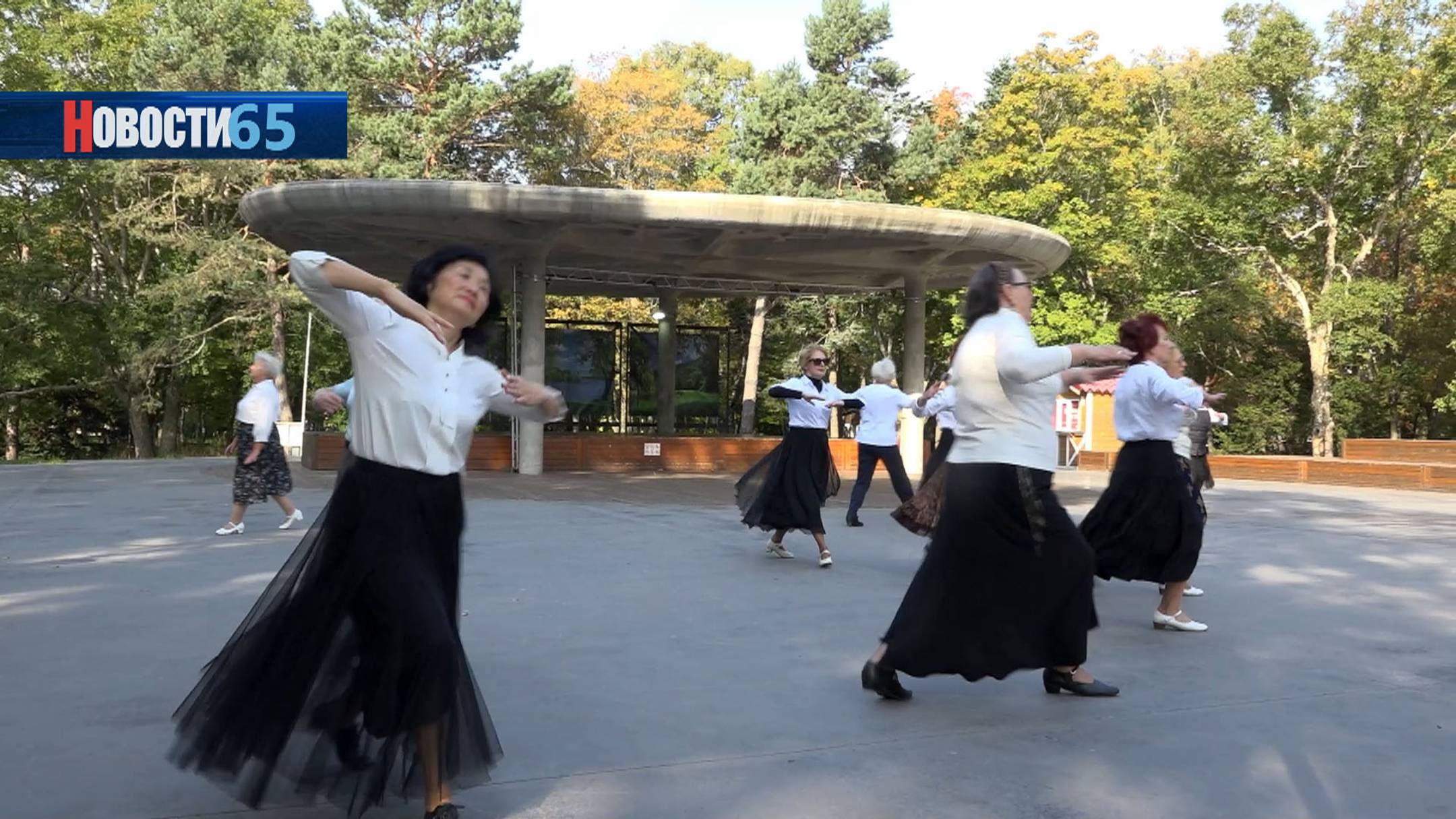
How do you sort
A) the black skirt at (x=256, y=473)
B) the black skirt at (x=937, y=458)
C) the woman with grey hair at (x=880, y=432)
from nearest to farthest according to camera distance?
the black skirt at (x=937, y=458) < the black skirt at (x=256, y=473) < the woman with grey hair at (x=880, y=432)

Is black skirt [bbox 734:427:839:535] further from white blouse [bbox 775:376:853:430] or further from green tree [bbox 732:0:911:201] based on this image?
green tree [bbox 732:0:911:201]

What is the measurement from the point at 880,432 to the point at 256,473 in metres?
6.31

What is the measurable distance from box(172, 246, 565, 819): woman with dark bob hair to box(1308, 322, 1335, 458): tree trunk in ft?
115

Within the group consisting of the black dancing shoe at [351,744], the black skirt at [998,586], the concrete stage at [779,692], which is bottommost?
the concrete stage at [779,692]

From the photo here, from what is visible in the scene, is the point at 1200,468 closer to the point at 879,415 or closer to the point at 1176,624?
the point at 1176,624

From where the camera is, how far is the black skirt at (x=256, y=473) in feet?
41.6

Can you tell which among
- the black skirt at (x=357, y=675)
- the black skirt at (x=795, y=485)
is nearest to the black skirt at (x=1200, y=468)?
the black skirt at (x=795, y=485)

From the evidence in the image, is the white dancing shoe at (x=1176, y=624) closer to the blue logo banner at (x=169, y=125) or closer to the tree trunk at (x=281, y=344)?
the blue logo banner at (x=169, y=125)

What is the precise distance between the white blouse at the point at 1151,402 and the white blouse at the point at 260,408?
8299 millimetres

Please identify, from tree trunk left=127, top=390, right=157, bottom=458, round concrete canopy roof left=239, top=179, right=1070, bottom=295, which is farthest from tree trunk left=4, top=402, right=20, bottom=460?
round concrete canopy roof left=239, top=179, right=1070, bottom=295

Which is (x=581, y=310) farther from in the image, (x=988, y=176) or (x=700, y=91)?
(x=988, y=176)

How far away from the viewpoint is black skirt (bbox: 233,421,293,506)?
12672mm

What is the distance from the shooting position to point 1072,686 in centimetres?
574

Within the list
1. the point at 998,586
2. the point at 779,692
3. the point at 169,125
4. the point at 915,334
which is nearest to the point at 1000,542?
the point at 998,586
